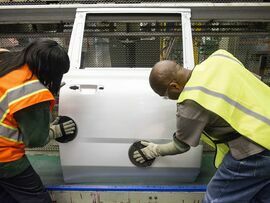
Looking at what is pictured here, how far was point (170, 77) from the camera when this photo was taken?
163 centimetres

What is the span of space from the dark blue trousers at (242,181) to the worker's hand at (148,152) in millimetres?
473

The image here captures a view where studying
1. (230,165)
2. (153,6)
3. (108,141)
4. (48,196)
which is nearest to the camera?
(230,165)

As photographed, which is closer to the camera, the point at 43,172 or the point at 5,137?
the point at 5,137

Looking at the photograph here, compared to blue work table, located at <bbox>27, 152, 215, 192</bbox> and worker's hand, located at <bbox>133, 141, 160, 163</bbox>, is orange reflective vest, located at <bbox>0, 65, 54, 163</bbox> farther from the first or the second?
worker's hand, located at <bbox>133, 141, 160, 163</bbox>

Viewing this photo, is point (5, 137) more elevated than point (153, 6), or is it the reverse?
point (153, 6)

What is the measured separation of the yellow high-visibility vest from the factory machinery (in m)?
0.66

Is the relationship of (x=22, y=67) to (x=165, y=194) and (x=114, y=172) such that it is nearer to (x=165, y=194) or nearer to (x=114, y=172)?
(x=114, y=172)

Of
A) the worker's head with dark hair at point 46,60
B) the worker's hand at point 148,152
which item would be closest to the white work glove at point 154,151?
the worker's hand at point 148,152

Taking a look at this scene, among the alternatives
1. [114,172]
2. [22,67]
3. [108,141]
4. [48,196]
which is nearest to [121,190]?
[114,172]

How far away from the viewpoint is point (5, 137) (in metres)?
1.73

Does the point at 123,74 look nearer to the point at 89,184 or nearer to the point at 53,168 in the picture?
the point at 89,184

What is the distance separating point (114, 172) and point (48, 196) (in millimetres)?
506

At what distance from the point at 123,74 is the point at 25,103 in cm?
87

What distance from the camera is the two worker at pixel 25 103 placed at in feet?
5.40
